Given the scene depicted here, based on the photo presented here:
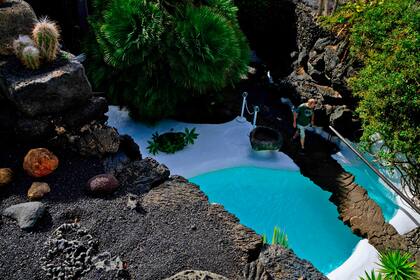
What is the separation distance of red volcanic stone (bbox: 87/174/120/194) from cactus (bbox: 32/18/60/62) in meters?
2.48

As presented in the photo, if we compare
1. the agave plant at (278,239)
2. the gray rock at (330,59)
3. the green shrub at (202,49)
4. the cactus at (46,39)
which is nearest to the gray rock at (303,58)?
A: the gray rock at (330,59)

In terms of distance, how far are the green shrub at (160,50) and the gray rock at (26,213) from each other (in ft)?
13.7

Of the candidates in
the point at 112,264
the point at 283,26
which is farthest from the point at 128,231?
the point at 283,26

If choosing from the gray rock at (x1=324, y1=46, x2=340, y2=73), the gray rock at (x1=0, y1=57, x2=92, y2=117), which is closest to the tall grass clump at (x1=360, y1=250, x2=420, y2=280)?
the gray rock at (x1=0, y1=57, x2=92, y2=117)

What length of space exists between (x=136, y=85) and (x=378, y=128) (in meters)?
5.86

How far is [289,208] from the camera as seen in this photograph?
9.72 meters

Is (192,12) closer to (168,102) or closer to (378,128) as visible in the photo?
(168,102)

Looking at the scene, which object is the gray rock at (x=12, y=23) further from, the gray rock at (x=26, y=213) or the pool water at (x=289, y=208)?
the pool water at (x=289, y=208)

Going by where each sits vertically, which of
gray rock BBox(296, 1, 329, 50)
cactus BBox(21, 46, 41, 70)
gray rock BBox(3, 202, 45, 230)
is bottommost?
gray rock BBox(3, 202, 45, 230)

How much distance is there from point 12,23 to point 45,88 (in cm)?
164

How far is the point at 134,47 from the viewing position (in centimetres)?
918

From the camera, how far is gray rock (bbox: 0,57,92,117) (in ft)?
22.9

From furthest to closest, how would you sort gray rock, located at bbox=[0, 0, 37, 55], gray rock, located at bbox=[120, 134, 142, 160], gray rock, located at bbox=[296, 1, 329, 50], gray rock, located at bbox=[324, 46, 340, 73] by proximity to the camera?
1. gray rock, located at bbox=[296, 1, 329, 50]
2. gray rock, located at bbox=[324, 46, 340, 73]
3. gray rock, located at bbox=[120, 134, 142, 160]
4. gray rock, located at bbox=[0, 0, 37, 55]

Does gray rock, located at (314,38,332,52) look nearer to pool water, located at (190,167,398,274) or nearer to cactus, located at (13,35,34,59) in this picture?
pool water, located at (190,167,398,274)
